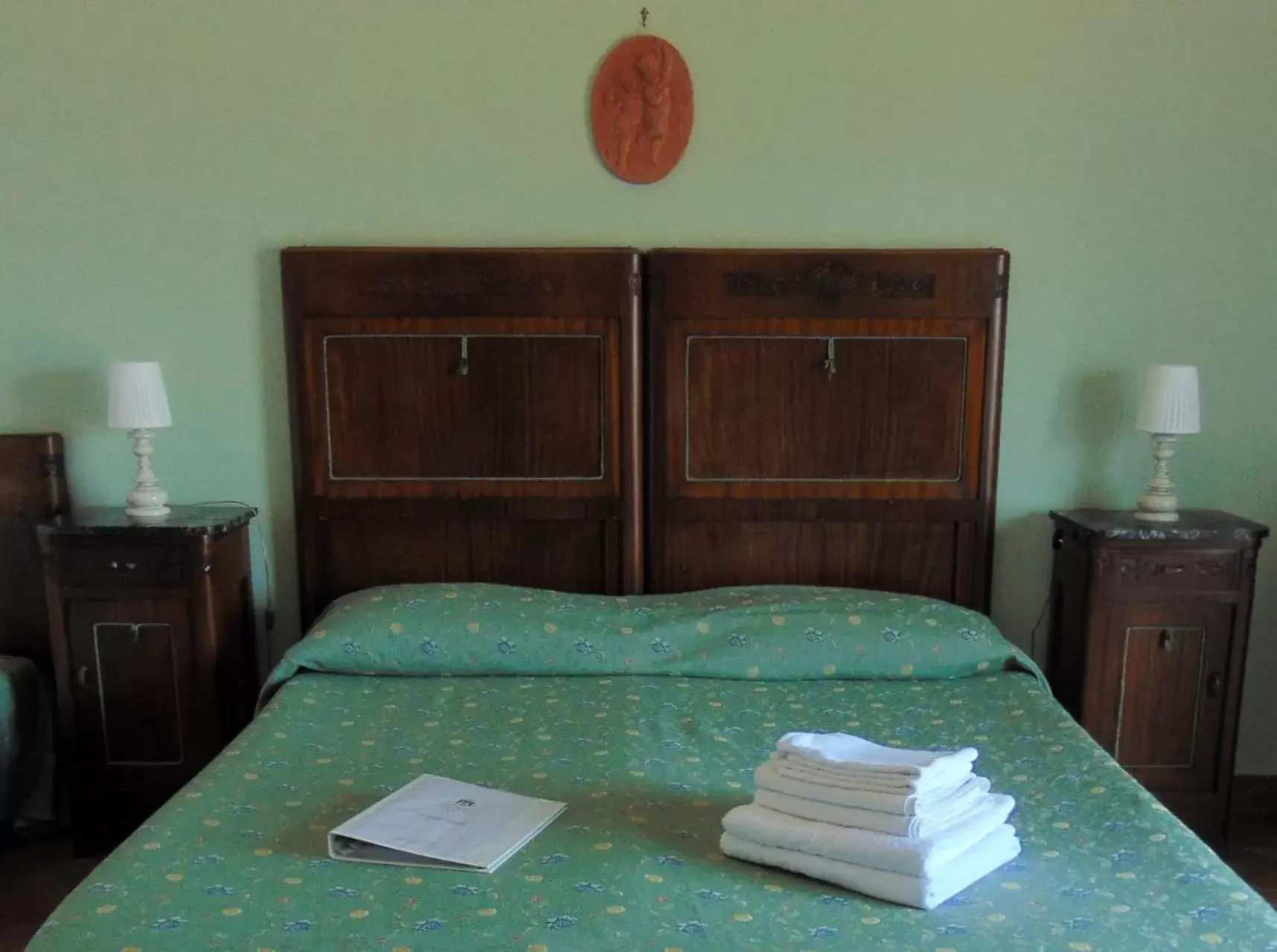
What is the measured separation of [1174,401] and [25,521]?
2.86 meters

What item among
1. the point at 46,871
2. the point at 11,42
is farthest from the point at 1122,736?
the point at 11,42

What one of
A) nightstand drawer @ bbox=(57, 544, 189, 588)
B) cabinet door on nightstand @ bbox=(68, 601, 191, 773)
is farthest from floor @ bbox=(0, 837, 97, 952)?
nightstand drawer @ bbox=(57, 544, 189, 588)

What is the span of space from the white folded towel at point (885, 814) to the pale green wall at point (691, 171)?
4.53 feet

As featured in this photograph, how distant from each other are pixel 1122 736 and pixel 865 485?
33.8 inches

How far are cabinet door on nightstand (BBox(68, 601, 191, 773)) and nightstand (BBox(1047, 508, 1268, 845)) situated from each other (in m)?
2.16

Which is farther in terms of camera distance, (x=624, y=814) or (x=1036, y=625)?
(x=1036, y=625)

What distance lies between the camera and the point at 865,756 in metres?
1.54

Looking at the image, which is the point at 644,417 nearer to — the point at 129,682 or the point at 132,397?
the point at 132,397

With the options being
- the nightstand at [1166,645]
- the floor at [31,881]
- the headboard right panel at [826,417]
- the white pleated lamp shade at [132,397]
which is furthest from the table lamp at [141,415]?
the nightstand at [1166,645]

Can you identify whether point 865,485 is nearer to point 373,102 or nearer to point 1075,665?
point 1075,665

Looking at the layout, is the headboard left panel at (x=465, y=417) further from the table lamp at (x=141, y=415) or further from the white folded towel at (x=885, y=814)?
the white folded towel at (x=885, y=814)

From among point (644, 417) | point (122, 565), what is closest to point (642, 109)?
point (644, 417)

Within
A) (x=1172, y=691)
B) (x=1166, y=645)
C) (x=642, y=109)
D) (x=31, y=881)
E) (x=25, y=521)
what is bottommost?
(x=31, y=881)

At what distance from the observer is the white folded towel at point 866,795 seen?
1.41 metres
